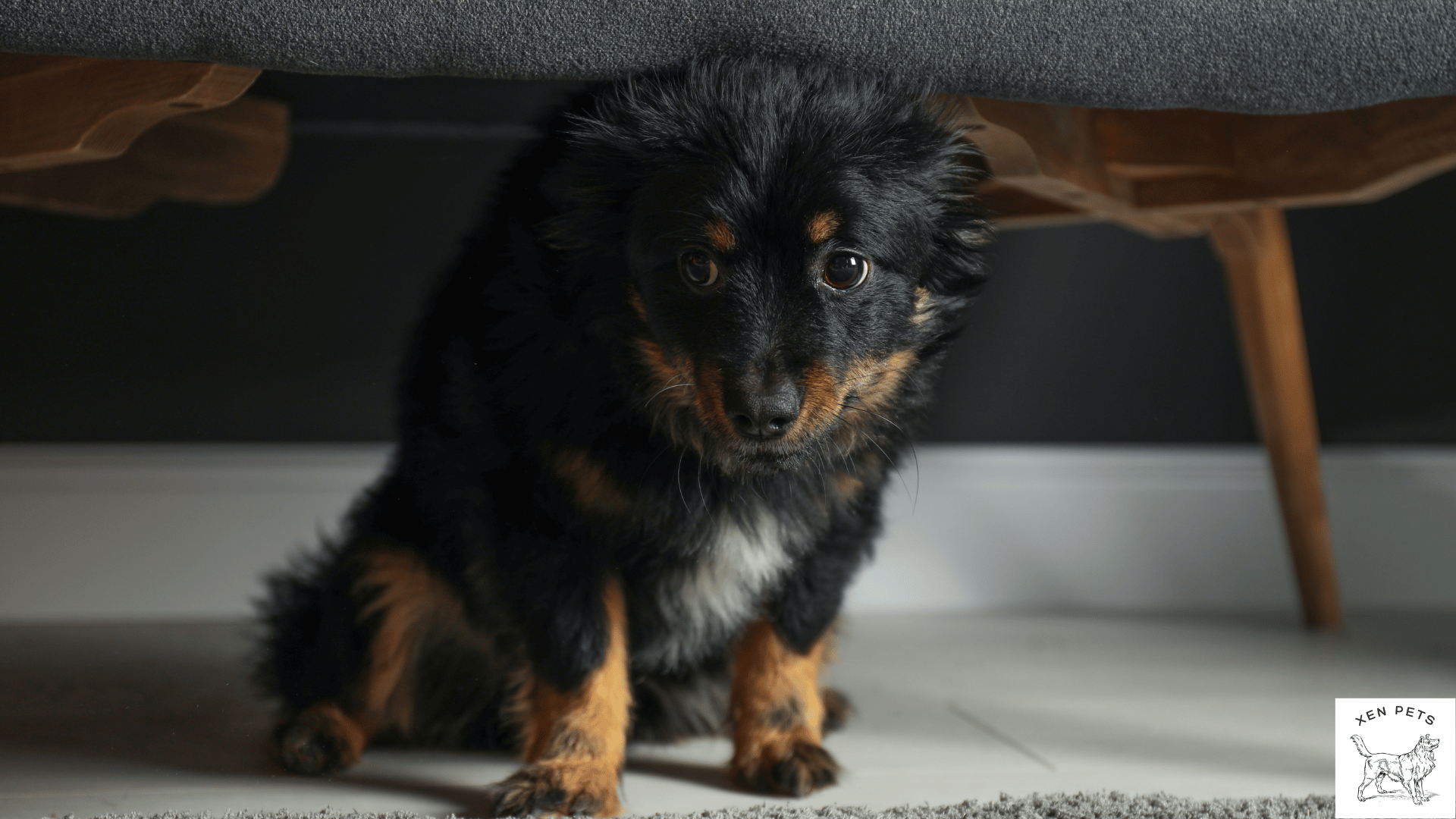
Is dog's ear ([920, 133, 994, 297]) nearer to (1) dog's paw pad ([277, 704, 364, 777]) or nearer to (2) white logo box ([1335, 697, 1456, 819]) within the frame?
(2) white logo box ([1335, 697, 1456, 819])

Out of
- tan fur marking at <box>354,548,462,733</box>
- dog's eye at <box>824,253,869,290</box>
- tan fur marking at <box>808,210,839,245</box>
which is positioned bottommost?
tan fur marking at <box>354,548,462,733</box>

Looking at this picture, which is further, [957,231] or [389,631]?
[389,631]

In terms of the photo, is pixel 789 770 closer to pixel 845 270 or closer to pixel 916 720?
pixel 916 720

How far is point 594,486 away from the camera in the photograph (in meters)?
1.25

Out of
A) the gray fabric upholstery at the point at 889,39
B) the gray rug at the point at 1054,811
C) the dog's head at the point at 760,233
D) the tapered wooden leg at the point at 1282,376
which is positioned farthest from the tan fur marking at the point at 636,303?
the tapered wooden leg at the point at 1282,376

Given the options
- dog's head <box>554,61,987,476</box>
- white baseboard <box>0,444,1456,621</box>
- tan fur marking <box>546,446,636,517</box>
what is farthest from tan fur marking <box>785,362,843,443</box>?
white baseboard <box>0,444,1456,621</box>

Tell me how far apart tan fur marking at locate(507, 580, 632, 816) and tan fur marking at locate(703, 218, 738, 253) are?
1.38ft

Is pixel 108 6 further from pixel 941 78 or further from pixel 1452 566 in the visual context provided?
pixel 1452 566

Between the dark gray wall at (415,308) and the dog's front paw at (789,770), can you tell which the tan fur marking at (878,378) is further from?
the dark gray wall at (415,308)

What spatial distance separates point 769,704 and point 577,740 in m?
0.25

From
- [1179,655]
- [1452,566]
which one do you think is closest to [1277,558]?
[1452,566]

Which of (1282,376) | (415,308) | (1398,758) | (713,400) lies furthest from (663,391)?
(1282,376)

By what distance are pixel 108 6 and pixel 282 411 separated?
54.0 inches

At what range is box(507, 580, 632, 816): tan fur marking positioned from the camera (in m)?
1.22
